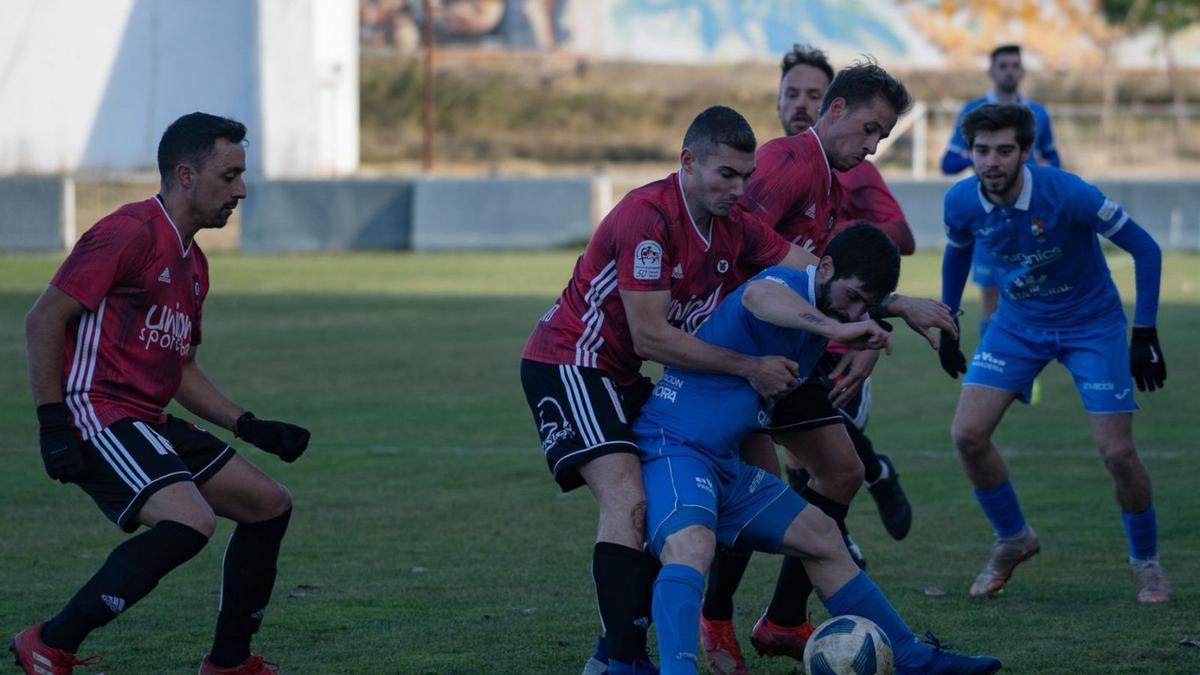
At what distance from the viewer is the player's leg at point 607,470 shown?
5355 millimetres

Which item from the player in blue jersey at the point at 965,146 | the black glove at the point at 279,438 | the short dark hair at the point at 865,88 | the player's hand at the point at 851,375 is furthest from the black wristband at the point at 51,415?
the player in blue jersey at the point at 965,146

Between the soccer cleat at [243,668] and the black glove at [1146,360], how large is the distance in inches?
151

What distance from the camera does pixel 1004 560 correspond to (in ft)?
24.0

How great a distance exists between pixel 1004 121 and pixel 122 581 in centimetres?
404

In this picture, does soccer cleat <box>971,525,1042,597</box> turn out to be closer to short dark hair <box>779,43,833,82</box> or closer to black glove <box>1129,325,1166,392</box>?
black glove <box>1129,325,1166,392</box>

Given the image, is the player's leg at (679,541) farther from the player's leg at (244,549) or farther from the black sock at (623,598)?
the player's leg at (244,549)

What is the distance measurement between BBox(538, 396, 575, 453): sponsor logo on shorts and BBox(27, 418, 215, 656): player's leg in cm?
115

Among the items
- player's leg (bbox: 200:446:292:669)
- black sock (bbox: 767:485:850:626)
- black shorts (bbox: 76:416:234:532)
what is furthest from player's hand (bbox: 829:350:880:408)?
black shorts (bbox: 76:416:234:532)

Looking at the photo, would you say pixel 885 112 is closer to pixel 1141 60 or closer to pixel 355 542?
pixel 355 542

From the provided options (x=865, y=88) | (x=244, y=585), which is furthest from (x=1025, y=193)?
(x=244, y=585)

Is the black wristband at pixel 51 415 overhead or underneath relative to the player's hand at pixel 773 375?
underneath

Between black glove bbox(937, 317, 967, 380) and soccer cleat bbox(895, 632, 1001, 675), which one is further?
black glove bbox(937, 317, 967, 380)

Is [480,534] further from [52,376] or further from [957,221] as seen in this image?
[52,376]

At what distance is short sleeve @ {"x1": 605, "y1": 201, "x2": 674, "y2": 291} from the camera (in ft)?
18.0
